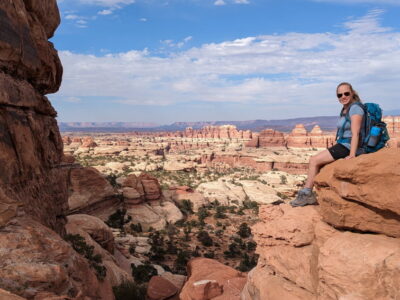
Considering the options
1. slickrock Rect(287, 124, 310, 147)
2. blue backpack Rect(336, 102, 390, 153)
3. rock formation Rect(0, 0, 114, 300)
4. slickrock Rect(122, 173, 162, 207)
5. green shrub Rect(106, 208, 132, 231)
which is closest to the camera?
rock formation Rect(0, 0, 114, 300)

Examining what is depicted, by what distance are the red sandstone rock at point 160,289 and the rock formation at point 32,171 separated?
1.83 m

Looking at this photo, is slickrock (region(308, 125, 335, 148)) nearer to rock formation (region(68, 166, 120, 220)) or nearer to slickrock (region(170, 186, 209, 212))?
slickrock (region(170, 186, 209, 212))

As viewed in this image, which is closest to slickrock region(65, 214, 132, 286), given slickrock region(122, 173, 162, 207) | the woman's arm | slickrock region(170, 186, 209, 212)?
the woman's arm

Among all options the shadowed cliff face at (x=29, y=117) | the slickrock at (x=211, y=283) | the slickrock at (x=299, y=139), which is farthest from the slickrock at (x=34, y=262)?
the slickrock at (x=299, y=139)

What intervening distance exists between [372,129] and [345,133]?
485 millimetres

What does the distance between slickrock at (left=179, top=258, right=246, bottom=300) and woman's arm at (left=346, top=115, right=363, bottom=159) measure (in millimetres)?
A: 5917

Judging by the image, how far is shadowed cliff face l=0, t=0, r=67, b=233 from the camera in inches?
256

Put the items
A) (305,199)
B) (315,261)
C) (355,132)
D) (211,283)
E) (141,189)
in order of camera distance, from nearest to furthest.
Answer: (355,132) < (315,261) < (305,199) < (211,283) < (141,189)

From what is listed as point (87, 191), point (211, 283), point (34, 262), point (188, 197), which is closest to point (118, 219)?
point (87, 191)

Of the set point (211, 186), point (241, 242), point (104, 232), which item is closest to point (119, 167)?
point (211, 186)

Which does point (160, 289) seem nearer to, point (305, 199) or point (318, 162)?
point (305, 199)

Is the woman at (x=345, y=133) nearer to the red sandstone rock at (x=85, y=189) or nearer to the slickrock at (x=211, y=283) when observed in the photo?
the slickrock at (x=211, y=283)

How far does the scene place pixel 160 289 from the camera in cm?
1130

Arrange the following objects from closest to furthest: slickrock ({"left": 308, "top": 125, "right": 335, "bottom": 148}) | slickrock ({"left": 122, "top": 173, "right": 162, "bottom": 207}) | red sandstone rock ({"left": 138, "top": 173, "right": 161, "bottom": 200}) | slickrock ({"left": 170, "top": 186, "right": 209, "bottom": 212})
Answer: slickrock ({"left": 122, "top": 173, "right": 162, "bottom": 207}) → red sandstone rock ({"left": 138, "top": 173, "right": 161, "bottom": 200}) → slickrock ({"left": 170, "top": 186, "right": 209, "bottom": 212}) → slickrock ({"left": 308, "top": 125, "right": 335, "bottom": 148})
